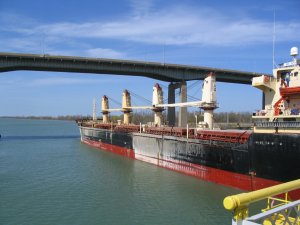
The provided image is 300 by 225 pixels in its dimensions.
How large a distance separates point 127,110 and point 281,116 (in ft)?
113

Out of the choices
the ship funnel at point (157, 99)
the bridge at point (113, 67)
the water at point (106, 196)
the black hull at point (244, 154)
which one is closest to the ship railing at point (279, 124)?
the black hull at point (244, 154)

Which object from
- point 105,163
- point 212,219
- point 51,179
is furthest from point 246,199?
point 105,163

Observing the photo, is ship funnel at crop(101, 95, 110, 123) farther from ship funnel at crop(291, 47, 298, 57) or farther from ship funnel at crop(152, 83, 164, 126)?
ship funnel at crop(291, 47, 298, 57)

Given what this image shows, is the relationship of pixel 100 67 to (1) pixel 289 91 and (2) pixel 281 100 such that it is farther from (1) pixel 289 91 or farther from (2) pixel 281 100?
(1) pixel 289 91

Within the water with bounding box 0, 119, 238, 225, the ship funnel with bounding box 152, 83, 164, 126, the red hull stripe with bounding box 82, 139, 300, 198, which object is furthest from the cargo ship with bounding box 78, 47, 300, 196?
the ship funnel with bounding box 152, 83, 164, 126

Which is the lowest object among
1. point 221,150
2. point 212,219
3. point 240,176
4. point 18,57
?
point 212,219

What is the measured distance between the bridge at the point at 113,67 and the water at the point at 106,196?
947 inches

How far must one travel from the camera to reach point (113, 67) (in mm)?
55500

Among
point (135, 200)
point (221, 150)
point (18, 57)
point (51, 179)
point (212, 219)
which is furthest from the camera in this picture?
point (18, 57)

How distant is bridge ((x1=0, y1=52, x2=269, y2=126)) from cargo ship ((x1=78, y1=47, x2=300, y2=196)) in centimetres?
2047

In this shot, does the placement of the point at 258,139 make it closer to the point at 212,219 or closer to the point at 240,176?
the point at 240,176

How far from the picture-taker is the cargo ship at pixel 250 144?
58.0ft

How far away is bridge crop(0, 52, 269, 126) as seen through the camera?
50875mm

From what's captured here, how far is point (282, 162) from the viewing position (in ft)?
57.0
